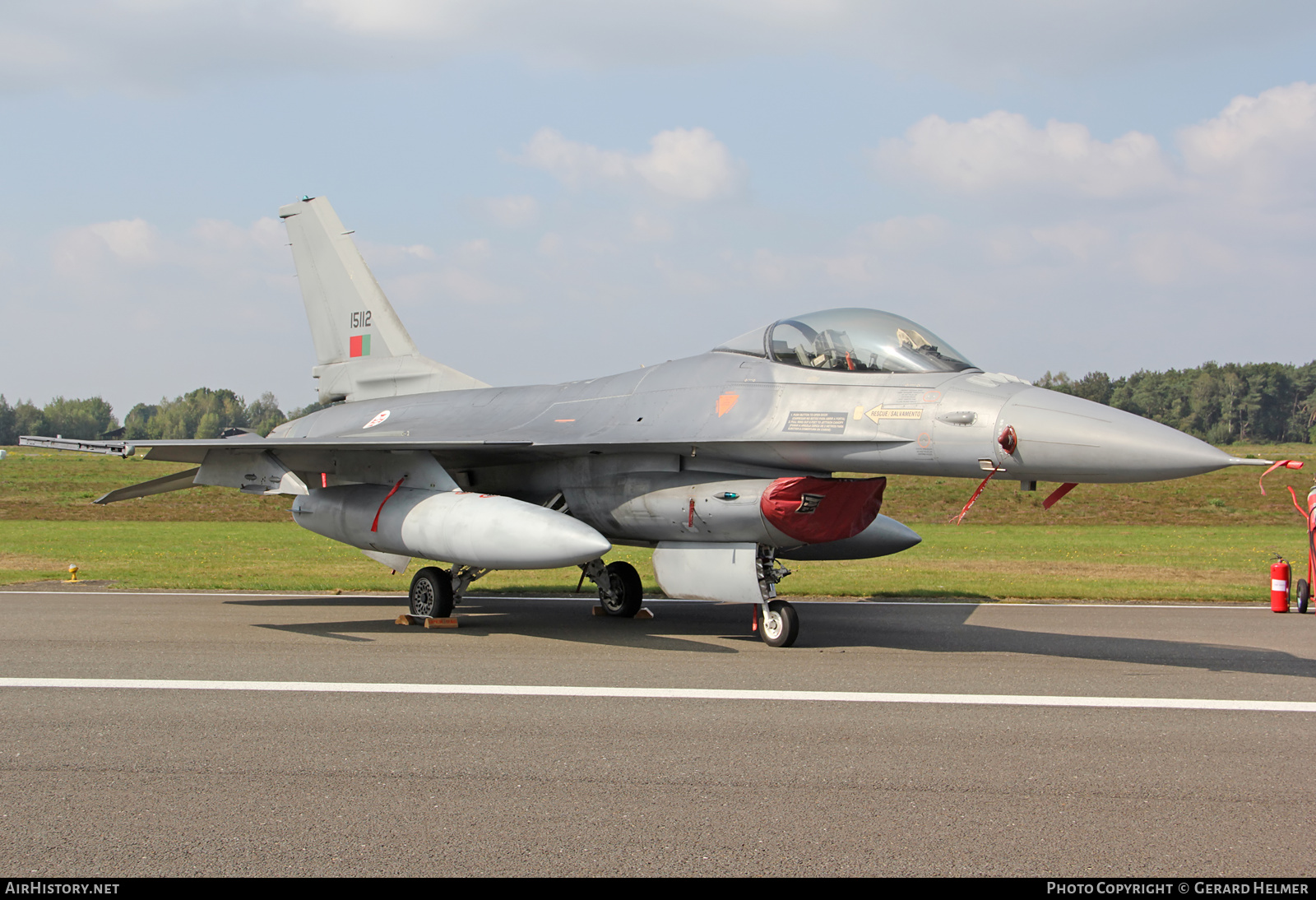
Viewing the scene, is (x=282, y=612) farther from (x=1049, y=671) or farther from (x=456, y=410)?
(x=1049, y=671)

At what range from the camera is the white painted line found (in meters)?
7.09

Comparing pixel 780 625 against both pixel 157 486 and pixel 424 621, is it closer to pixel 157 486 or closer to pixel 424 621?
pixel 424 621

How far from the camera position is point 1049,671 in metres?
8.46

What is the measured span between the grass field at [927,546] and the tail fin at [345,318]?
319cm

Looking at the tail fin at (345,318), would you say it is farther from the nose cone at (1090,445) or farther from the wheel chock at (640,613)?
the nose cone at (1090,445)

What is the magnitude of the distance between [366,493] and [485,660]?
3.67 m

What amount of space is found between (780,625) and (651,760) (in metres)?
4.53

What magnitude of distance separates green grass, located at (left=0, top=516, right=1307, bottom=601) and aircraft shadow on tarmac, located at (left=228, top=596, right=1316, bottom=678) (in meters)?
2.12

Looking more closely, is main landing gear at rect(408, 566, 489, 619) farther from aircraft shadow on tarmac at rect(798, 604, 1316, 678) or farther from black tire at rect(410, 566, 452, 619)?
aircraft shadow on tarmac at rect(798, 604, 1316, 678)

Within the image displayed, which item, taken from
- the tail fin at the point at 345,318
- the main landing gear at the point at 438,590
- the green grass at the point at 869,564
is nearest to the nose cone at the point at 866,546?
the green grass at the point at 869,564

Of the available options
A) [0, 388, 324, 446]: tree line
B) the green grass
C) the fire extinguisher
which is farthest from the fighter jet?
[0, 388, 324, 446]: tree line

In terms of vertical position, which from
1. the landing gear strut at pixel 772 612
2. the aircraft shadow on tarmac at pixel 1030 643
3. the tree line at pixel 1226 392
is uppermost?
the tree line at pixel 1226 392

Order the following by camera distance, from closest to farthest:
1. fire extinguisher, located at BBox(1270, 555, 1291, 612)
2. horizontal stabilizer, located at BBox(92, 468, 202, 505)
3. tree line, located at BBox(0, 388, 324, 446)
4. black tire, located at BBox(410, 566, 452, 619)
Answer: black tire, located at BBox(410, 566, 452, 619) → fire extinguisher, located at BBox(1270, 555, 1291, 612) → horizontal stabilizer, located at BBox(92, 468, 202, 505) → tree line, located at BBox(0, 388, 324, 446)

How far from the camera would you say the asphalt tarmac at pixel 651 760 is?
13.6 feet
